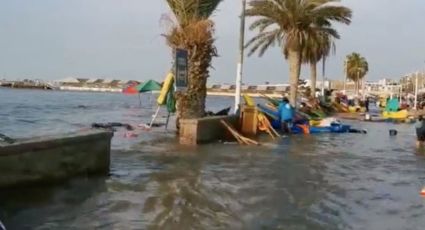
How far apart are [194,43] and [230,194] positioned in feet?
34.5

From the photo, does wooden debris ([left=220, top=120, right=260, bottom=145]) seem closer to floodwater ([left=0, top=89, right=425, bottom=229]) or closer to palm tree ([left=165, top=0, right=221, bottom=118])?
palm tree ([left=165, top=0, right=221, bottom=118])

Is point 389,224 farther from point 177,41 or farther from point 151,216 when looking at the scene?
point 177,41

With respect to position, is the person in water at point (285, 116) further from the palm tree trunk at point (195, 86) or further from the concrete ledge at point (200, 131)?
the concrete ledge at point (200, 131)

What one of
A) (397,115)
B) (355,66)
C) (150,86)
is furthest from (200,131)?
(355,66)

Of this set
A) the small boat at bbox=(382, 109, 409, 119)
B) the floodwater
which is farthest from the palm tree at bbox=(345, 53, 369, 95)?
the floodwater

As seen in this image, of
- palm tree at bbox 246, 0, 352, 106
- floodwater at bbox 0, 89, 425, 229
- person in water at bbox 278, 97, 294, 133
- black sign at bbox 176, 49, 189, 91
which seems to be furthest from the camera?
palm tree at bbox 246, 0, 352, 106

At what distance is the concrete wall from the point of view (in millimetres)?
8906

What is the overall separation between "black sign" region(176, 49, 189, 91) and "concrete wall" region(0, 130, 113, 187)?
7.02 m

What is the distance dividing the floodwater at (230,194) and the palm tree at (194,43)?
13.1ft

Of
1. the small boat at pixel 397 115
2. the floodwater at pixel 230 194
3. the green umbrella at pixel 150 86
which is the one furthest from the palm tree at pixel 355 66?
the floodwater at pixel 230 194

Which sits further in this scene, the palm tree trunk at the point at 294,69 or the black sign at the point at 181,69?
the palm tree trunk at the point at 294,69

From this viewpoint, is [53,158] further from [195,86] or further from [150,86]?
[150,86]

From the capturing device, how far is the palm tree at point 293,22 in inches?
1347

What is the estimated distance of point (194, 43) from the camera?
20188 mm
